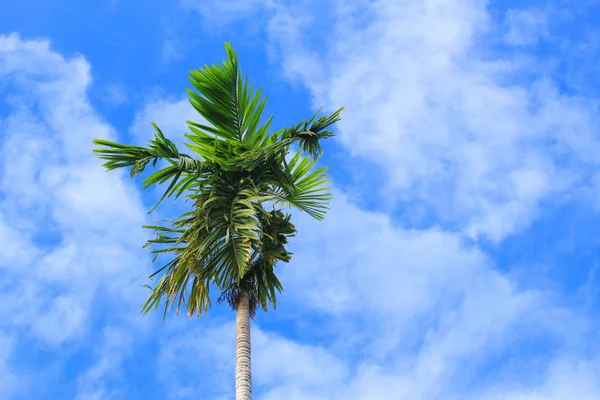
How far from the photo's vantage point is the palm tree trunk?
11597mm

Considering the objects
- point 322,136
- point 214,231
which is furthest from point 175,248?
point 322,136

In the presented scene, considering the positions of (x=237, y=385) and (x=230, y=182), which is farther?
(x=230, y=182)

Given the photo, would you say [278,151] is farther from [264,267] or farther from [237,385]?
[237,385]

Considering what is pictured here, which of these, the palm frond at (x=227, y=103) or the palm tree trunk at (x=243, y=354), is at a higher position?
the palm frond at (x=227, y=103)

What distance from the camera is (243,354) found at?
39.5 ft

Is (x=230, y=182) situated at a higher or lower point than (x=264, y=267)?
higher

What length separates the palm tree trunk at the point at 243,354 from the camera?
11.6 m

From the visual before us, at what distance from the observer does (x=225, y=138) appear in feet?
46.2

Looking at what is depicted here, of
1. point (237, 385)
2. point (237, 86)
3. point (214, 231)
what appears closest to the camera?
point (237, 385)

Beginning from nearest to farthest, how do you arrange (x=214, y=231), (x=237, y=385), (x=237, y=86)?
(x=237, y=385), (x=214, y=231), (x=237, y=86)

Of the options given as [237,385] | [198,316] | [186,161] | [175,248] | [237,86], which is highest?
[237,86]

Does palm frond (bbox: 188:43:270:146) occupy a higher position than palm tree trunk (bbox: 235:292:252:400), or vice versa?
palm frond (bbox: 188:43:270:146)

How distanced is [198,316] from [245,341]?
57.5 inches

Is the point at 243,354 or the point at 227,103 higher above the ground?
the point at 227,103
